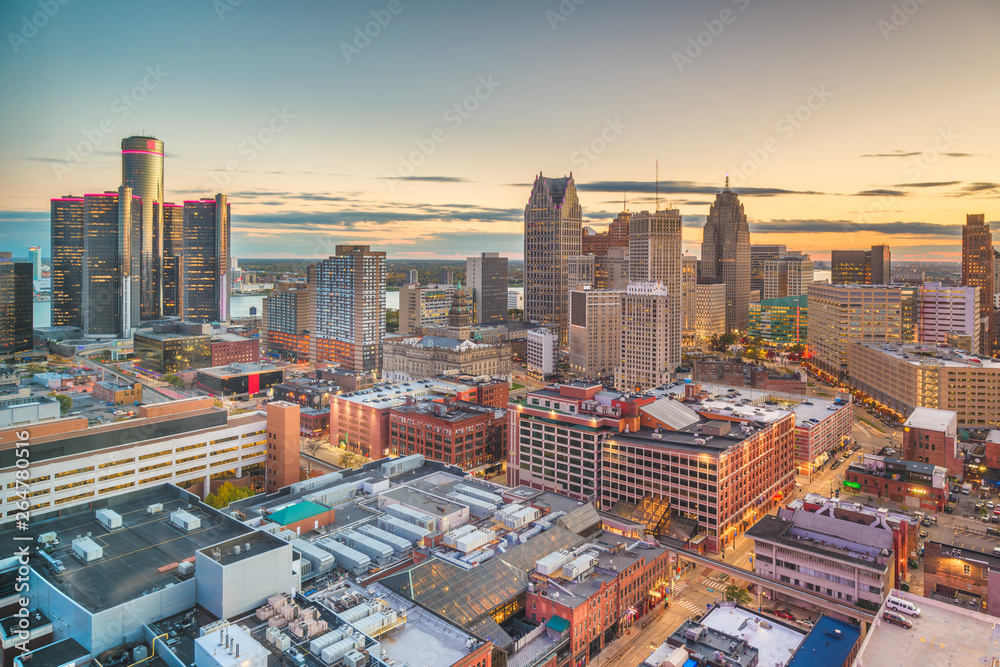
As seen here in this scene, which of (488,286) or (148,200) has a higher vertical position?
(148,200)

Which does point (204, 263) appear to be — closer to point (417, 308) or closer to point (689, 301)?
point (417, 308)

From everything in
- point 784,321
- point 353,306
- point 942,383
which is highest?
point 353,306

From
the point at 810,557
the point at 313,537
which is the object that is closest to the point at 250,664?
the point at 313,537

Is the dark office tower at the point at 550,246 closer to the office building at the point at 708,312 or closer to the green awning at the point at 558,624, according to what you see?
the office building at the point at 708,312

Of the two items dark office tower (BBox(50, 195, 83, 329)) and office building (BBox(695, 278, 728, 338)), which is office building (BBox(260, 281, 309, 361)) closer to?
dark office tower (BBox(50, 195, 83, 329))

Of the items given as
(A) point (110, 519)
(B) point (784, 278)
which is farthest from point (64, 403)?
(B) point (784, 278)

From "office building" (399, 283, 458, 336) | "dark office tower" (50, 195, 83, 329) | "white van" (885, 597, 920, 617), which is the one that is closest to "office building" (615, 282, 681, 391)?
"office building" (399, 283, 458, 336)
